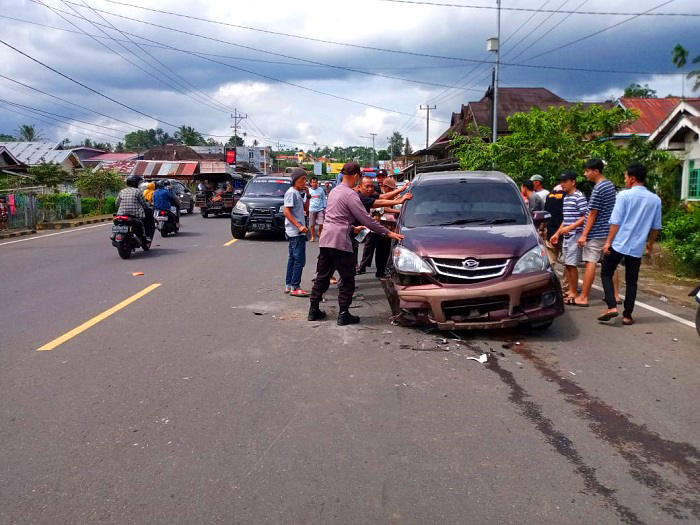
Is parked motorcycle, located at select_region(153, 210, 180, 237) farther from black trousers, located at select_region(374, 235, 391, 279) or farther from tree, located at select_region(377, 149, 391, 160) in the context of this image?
tree, located at select_region(377, 149, 391, 160)

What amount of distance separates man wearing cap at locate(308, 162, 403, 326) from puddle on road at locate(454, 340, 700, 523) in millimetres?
2372

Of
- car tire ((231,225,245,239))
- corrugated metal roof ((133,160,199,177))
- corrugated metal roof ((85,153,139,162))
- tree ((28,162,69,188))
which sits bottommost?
car tire ((231,225,245,239))

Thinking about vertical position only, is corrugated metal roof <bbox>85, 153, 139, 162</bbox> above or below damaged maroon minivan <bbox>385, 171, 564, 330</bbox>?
above

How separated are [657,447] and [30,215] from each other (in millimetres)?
22694

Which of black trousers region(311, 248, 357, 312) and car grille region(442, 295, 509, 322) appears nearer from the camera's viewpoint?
car grille region(442, 295, 509, 322)

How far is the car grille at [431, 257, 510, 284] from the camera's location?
20.0 feet

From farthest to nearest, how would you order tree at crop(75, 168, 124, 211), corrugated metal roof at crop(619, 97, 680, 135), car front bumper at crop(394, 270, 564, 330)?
corrugated metal roof at crop(619, 97, 680, 135)
tree at crop(75, 168, 124, 211)
car front bumper at crop(394, 270, 564, 330)

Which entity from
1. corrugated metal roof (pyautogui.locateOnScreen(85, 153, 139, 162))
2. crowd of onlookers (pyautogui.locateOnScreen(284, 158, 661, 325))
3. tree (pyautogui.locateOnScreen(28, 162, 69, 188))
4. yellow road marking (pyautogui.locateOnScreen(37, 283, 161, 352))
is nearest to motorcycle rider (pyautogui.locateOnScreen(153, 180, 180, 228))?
yellow road marking (pyautogui.locateOnScreen(37, 283, 161, 352))

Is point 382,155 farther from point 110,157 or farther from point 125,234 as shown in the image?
point 125,234

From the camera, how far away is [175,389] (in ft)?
16.1

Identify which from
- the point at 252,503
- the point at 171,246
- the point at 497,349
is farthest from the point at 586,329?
the point at 171,246

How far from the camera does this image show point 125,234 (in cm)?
1283

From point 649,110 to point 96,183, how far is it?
30.8 meters

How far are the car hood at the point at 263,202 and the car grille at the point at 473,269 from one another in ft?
37.8
